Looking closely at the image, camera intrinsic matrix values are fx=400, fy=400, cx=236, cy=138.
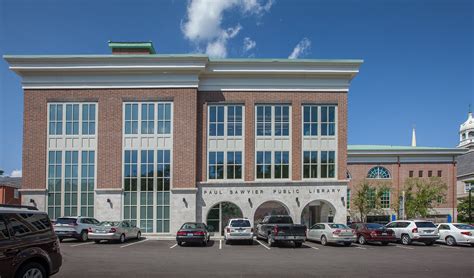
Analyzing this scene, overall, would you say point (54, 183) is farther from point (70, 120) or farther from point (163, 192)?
point (163, 192)

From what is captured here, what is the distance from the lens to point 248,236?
2198 centimetres

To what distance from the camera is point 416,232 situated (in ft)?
77.4

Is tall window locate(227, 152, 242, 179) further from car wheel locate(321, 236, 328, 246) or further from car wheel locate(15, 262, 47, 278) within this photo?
car wheel locate(15, 262, 47, 278)

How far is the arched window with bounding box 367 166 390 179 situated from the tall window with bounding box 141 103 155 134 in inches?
1221

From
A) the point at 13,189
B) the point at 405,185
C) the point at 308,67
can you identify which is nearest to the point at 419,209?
the point at 405,185

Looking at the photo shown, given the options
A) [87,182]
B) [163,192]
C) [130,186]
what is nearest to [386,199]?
[163,192]

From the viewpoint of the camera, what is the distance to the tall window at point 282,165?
30188 millimetres

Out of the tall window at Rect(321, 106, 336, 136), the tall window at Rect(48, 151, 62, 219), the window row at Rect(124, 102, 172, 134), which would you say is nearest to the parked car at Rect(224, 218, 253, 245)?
the window row at Rect(124, 102, 172, 134)

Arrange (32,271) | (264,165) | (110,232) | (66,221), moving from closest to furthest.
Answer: (32,271), (110,232), (66,221), (264,165)

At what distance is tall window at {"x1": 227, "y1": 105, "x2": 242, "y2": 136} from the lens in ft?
99.7

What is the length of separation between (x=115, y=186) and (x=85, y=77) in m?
8.46

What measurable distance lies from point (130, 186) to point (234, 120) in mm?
9119

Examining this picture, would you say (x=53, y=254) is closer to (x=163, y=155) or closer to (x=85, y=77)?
(x=163, y=155)

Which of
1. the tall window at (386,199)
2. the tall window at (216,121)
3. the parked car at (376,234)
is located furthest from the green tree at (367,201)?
the tall window at (216,121)
